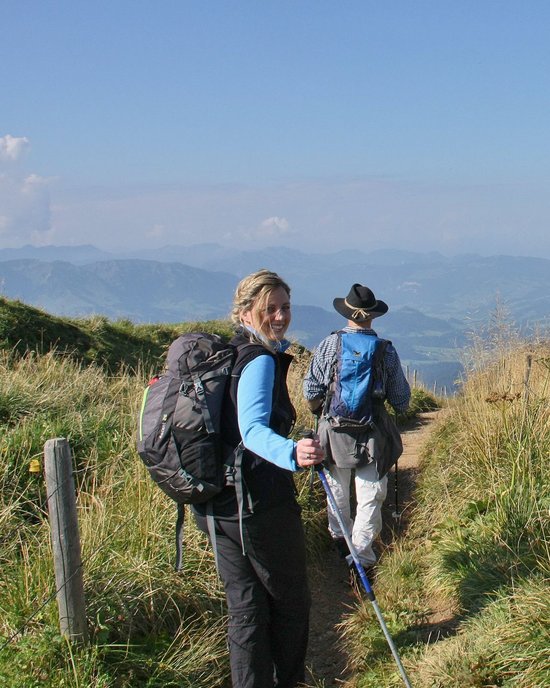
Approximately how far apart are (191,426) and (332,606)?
2748 mm

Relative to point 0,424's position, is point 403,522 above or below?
below

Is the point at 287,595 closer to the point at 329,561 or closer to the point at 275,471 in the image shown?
the point at 275,471

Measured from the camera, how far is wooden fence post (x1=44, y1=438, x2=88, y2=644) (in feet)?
10.3

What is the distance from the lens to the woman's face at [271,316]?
121 inches

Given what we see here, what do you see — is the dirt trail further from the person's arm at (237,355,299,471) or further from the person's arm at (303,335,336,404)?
the person's arm at (237,355,299,471)

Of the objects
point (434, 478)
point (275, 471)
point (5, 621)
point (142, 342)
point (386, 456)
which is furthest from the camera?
point (142, 342)

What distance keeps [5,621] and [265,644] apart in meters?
1.33

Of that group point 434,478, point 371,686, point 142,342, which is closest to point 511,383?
point 434,478

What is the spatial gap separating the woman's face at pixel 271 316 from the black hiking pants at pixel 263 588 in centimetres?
81

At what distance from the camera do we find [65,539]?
326cm

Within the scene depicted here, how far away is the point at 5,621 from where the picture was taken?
3451 mm

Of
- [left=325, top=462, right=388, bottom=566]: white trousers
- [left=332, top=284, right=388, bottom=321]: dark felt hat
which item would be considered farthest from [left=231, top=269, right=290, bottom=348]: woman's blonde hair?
[left=325, top=462, right=388, bottom=566]: white trousers

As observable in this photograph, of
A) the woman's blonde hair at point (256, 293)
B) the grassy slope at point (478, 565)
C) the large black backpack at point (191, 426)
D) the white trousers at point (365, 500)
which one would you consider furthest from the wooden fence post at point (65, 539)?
the white trousers at point (365, 500)

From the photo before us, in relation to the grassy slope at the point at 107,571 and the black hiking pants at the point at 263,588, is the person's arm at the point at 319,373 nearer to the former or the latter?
the grassy slope at the point at 107,571
